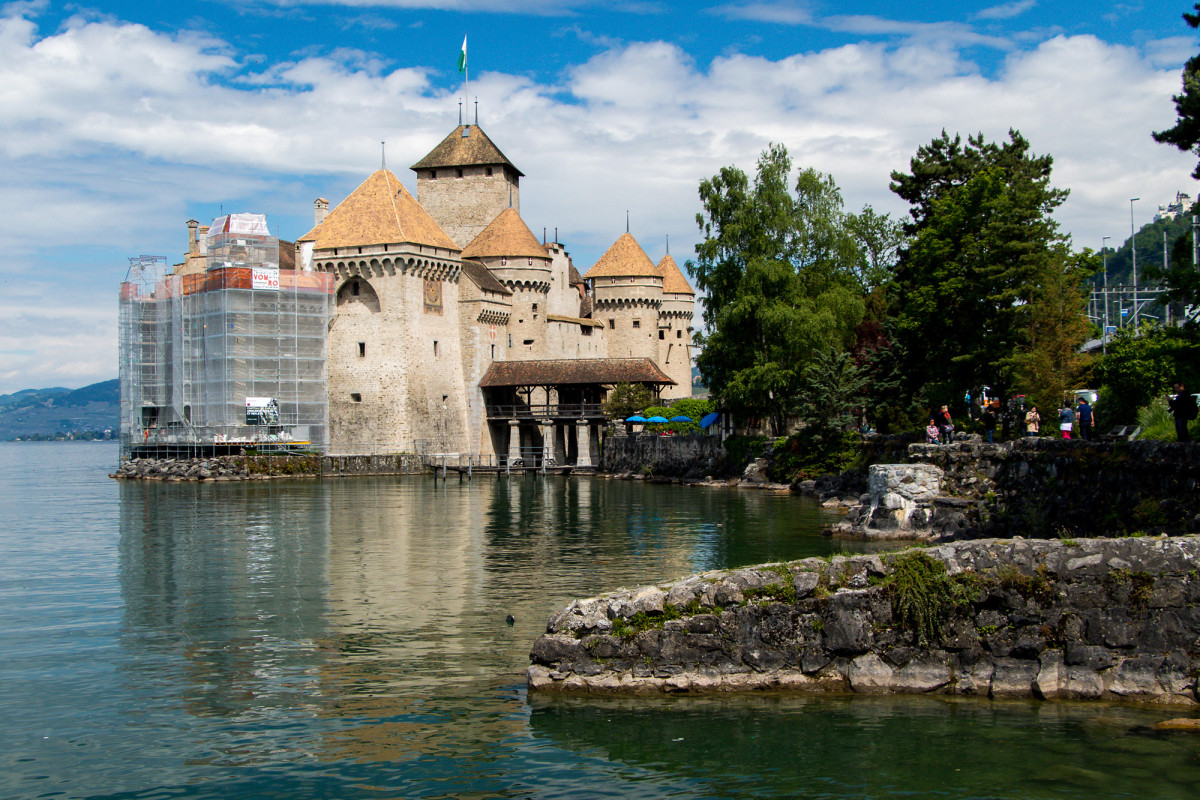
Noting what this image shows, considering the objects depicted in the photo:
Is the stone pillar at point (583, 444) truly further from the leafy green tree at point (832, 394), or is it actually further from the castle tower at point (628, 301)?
the leafy green tree at point (832, 394)

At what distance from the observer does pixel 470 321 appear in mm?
63625

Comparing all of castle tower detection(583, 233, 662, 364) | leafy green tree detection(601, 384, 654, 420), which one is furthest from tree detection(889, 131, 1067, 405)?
castle tower detection(583, 233, 662, 364)

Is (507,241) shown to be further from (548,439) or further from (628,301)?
(548,439)

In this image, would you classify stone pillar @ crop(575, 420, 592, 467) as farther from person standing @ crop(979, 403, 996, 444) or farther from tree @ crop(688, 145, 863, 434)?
person standing @ crop(979, 403, 996, 444)

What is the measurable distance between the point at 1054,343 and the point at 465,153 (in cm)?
5341

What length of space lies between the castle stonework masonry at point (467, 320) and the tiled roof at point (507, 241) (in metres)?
0.12

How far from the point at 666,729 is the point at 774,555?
37.8ft

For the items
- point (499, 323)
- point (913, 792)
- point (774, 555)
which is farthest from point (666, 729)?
point (499, 323)

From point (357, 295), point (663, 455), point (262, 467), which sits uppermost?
point (357, 295)

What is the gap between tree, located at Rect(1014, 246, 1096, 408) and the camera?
25656 mm

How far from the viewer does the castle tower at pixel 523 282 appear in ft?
221

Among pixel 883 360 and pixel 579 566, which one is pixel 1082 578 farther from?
pixel 883 360

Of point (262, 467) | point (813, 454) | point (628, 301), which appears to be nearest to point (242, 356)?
point (262, 467)

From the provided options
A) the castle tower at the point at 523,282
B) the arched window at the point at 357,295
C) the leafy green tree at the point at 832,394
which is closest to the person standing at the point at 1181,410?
the leafy green tree at the point at 832,394
